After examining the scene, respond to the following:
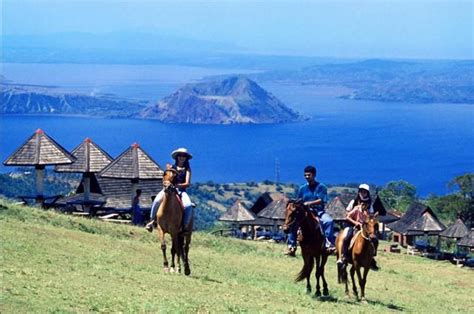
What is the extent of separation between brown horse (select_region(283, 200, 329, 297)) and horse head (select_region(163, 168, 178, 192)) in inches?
91.5

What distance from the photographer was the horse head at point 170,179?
1666cm

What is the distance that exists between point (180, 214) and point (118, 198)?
2006cm

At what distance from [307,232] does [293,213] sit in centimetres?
65

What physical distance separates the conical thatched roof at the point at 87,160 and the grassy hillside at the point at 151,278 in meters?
6.76

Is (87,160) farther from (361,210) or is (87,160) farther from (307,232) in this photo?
(361,210)

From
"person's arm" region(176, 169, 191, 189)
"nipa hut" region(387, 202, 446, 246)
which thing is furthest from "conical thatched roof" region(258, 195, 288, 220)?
"person's arm" region(176, 169, 191, 189)

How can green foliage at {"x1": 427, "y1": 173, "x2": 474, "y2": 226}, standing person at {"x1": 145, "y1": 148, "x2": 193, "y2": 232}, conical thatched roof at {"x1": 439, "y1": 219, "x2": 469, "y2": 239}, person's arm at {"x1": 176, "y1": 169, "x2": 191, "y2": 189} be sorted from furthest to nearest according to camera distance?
1. green foliage at {"x1": 427, "y1": 173, "x2": 474, "y2": 226}
2. conical thatched roof at {"x1": 439, "y1": 219, "x2": 469, "y2": 239}
3. standing person at {"x1": 145, "y1": 148, "x2": 193, "y2": 232}
4. person's arm at {"x1": 176, "y1": 169, "x2": 191, "y2": 189}

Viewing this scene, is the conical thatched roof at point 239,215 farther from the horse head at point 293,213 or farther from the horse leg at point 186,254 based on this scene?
the horse head at point 293,213

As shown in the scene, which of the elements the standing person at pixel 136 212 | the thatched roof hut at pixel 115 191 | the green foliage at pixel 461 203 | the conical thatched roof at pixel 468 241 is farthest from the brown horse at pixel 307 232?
the green foliage at pixel 461 203

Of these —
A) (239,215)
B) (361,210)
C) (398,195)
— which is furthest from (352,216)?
(398,195)

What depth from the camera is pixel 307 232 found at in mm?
16047

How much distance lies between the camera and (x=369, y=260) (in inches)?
654

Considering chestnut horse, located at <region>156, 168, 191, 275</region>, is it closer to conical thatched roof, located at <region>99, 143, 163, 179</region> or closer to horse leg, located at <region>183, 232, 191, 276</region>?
horse leg, located at <region>183, 232, 191, 276</region>

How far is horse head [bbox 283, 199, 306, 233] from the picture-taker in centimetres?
1553
